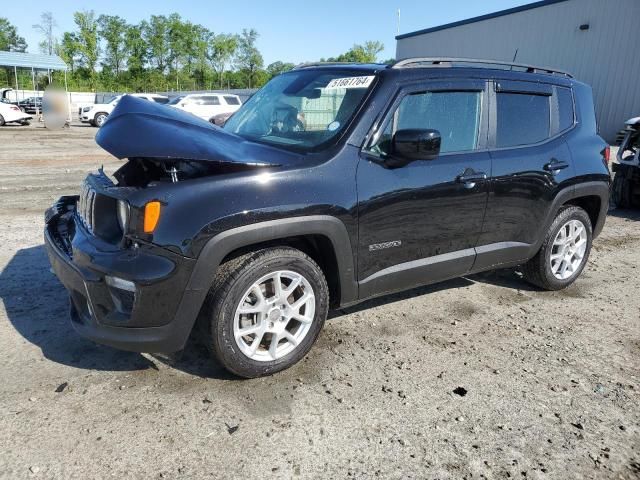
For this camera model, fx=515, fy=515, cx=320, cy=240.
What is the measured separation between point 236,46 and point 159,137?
→ 3833 inches

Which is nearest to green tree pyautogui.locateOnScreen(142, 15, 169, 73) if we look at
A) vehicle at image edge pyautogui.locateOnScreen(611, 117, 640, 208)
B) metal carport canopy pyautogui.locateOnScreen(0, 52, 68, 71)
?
metal carport canopy pyautogui.locateOnScreen(0, 52, 68, 71)

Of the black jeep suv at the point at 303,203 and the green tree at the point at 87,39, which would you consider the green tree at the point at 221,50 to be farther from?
the black jeep suv at the point at 303,203

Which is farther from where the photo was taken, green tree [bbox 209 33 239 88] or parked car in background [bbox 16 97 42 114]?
green tree [bbox 209 33 239 88]

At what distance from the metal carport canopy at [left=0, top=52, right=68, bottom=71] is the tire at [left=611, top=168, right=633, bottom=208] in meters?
42.3

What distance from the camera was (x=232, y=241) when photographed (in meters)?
2.71

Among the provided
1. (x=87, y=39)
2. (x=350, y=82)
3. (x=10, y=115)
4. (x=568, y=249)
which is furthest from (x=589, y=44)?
(x=87, y=39)

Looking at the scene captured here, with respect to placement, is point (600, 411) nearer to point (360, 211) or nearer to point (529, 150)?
point (360, 211)

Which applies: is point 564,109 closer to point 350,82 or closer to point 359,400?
point 350,82

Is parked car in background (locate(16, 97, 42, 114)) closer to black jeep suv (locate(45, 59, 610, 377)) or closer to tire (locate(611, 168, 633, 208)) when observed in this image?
tire (locate(611, 168, 633, 208))

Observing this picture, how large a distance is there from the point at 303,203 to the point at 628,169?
23.4ft

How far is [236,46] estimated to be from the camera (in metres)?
92.8

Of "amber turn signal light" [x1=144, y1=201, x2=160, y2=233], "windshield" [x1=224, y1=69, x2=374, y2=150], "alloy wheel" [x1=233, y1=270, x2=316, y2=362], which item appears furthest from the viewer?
"windshield" [x1=224, y1=69, x2=374, y2=150]

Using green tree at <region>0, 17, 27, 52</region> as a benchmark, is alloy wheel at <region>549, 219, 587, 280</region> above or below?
below

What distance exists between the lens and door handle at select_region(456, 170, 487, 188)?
11.7 ft
